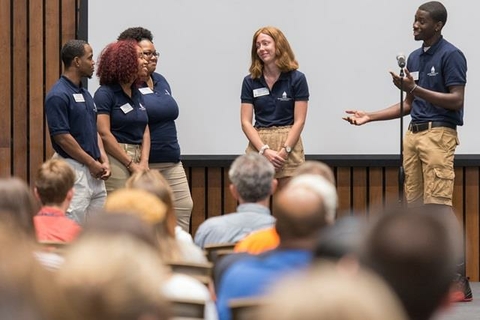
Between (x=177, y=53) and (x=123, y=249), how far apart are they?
603cm

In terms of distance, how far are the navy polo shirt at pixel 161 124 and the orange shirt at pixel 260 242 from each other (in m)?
3.28

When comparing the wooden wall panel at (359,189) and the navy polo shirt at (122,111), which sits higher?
the navy polo shirt at (122,111)

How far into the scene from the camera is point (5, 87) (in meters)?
7.30

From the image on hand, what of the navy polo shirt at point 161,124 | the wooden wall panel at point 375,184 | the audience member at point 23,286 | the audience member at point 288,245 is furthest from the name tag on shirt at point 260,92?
the audience member at point 23,286

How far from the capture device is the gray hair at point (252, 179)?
151 inches

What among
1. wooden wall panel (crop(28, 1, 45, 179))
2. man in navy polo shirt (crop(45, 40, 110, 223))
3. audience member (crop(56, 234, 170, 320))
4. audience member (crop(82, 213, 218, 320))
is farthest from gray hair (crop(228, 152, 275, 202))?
wooden wall panel (crop(28, 1, 45, 179))

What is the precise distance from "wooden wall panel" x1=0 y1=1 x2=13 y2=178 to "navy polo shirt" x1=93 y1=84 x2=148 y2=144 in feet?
4.50

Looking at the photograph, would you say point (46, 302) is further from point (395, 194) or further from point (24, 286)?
point (395, 194)

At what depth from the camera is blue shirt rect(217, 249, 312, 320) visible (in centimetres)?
254

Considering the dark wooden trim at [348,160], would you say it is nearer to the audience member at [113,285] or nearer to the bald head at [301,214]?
the bald head at [301,214]

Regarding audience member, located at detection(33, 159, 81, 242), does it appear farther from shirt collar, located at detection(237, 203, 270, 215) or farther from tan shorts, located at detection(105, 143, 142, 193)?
tan shorts, located at detection(105, 143, 142, 193)

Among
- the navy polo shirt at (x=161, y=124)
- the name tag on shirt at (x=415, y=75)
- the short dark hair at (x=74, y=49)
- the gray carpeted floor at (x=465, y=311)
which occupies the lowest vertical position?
the gray carpeted floor at (x=465, y=311)

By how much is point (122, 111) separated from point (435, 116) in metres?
1.92

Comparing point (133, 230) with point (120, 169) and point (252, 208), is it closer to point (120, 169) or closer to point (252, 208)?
point (252, 208)
